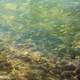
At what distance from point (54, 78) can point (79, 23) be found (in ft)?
2.07

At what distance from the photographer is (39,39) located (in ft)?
8.00

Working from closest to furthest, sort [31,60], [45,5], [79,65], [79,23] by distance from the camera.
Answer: [79,65]
[31,60]
[79,23]
[45,5]

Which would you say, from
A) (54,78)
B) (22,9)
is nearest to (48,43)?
(54,78)

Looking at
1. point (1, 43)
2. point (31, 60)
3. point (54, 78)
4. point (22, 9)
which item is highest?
point (22, 9)

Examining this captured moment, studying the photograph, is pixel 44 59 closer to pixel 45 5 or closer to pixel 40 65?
pixel 40 65

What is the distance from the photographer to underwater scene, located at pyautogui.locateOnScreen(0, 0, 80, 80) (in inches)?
87.7

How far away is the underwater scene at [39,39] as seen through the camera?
223cm

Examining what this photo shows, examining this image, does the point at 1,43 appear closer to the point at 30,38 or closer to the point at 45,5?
the point at 30,38

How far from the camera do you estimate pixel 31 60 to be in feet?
7.62

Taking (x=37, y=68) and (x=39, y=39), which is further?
(x=39, y=39)

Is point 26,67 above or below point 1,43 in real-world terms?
below

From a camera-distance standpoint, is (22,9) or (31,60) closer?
(31,60)

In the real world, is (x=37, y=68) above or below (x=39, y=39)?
below

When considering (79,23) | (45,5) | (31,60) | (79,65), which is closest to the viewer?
(79,65)
